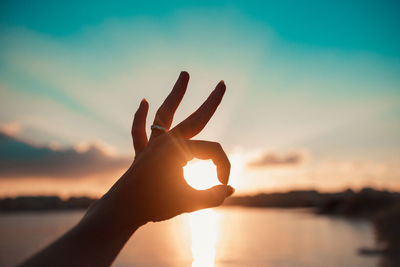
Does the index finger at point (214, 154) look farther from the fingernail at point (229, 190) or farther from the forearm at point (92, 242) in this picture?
the forearm at point (92, 242)

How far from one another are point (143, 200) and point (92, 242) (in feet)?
0.97

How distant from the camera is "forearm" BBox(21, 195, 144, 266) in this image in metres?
1.52

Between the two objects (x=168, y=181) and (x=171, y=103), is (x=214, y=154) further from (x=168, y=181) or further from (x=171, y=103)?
(x=171, y=103)

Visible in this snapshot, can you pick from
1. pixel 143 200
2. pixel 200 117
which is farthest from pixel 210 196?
pixel 200 117

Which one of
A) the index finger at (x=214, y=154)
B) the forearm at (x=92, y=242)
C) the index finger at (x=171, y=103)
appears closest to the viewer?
the forearm at (x=92, y=242)

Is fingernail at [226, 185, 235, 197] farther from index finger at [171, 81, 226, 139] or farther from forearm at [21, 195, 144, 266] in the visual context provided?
forearm at [21, 195, 144, 266]

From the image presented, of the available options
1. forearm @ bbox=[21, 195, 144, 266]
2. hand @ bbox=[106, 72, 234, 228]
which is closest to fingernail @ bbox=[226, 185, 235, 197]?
hand @ bbox=[106, 72, 234, 228]

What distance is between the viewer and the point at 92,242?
1.62 meters

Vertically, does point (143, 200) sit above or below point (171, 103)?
below

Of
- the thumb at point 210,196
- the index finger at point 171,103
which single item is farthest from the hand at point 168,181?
the index finger at point 171,103

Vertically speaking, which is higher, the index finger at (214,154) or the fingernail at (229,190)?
the index finger at (214,154)

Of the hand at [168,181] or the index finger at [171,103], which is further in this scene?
the index finger at [171,103]

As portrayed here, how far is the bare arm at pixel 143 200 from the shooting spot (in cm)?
159

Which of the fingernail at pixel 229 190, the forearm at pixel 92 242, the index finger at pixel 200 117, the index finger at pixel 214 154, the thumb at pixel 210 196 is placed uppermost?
the index finger at pixel 200 117
